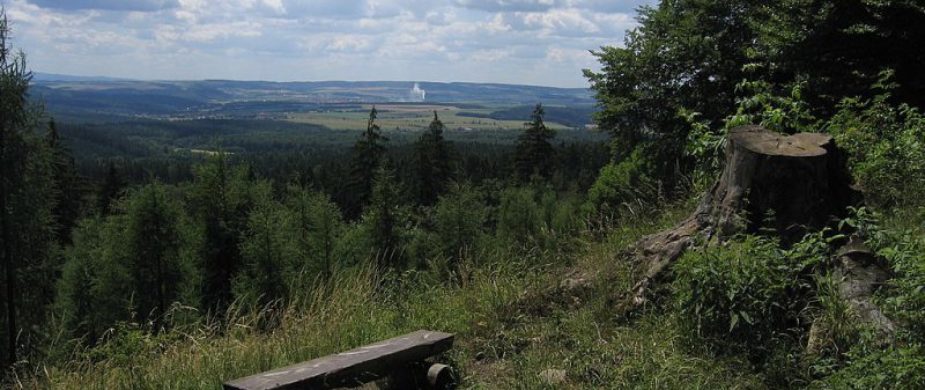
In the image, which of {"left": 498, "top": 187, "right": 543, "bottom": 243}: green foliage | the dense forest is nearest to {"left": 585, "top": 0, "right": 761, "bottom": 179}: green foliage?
the dense forest

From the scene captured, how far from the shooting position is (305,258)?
30.8 metres

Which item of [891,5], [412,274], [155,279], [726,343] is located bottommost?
[155,279]

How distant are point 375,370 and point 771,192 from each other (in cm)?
307

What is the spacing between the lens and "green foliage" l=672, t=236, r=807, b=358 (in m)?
Answer: 4.25

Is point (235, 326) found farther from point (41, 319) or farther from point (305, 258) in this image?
point (305, 258)

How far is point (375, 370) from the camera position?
14.4 ft

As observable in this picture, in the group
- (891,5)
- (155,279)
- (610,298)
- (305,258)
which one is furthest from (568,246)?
(155,279)

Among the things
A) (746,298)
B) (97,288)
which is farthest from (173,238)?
(746,298)

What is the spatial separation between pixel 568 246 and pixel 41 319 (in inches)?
881

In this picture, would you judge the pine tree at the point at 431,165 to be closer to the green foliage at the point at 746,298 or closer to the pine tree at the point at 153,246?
the pine tree at the point at 153,246

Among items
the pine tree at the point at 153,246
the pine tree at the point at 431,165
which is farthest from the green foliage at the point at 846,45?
the pine tree at the point at 431,165

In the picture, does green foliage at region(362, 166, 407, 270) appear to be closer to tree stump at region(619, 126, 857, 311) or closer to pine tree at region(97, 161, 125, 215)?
pine tree at region(97, 161, 125, 215)

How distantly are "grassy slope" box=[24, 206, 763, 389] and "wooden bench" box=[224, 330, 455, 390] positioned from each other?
0.25 meters

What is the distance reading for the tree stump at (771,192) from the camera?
16.0 feet
